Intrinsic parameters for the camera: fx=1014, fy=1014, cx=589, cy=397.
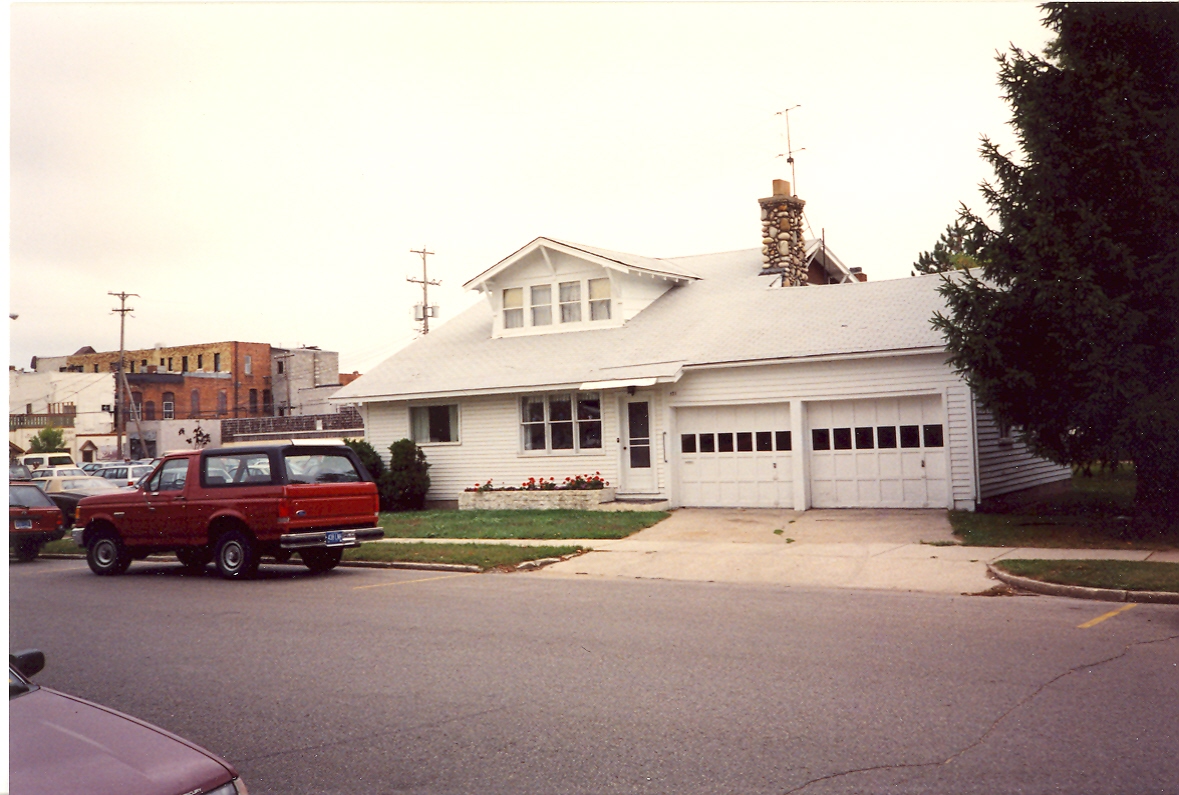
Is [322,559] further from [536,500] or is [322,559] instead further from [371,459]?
[371,459]

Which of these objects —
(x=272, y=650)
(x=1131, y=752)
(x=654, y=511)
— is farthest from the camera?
(x=654, y=511)

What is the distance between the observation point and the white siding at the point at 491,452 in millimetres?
23250

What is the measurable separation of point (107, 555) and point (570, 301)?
45.1 feet

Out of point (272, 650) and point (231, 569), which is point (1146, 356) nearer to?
point (272, 650)

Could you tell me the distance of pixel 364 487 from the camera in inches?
600

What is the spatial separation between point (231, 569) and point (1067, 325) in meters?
12.5

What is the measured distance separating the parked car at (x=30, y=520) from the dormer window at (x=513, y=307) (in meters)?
12.0

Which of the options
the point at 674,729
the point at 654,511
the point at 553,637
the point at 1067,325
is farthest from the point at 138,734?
the point at 654,511

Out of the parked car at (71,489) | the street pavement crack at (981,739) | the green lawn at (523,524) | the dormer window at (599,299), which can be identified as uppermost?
the dormer window at (599,299)

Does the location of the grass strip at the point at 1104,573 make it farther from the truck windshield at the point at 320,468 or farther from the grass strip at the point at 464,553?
the truck windshield at the point at 320,468

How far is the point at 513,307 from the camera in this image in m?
27.7

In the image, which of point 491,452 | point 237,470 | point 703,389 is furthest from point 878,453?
point 237,470

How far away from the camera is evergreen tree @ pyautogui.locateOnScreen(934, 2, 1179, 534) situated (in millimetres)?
14172

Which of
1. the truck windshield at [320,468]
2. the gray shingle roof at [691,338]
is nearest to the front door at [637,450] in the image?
the gray shingle roof at [691,338]
